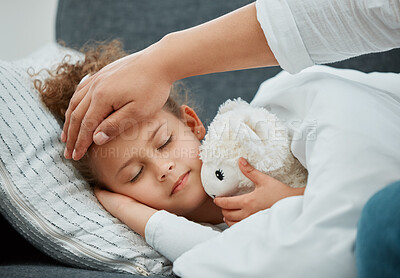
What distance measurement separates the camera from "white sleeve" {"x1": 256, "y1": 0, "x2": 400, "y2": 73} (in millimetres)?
733

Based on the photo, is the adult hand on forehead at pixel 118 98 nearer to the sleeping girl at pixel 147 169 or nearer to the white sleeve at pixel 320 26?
the sleeping girl at pixel 147 169

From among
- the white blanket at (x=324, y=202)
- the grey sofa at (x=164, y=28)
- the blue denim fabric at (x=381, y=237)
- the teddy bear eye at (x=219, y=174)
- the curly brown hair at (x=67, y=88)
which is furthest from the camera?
the grey sofa at (x=164, y=28)

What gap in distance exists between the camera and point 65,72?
110cm

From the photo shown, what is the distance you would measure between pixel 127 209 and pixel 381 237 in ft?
1.90

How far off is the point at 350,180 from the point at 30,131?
26.9 inches

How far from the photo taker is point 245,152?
829 millimetres

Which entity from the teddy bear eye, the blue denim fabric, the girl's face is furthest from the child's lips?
the blue denim fabric

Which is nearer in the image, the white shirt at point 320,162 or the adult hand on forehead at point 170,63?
the white shirt at point 320,162

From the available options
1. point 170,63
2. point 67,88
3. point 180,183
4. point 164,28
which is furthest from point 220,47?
point 164,28

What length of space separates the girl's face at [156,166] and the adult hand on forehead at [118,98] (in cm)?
6

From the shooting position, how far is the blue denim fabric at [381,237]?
1.55 ft

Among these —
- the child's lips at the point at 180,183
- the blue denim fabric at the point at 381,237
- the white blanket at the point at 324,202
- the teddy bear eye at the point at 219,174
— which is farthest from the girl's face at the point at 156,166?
the blue denim fabric at the point at 381,237

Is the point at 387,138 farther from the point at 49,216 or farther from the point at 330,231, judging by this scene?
the point at 49,216

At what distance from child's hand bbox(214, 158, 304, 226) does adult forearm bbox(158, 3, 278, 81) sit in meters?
0.21
